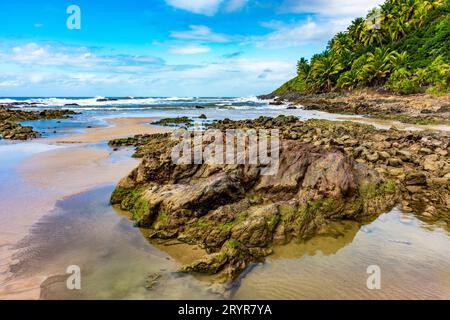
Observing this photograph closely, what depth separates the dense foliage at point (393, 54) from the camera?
51.2 metres

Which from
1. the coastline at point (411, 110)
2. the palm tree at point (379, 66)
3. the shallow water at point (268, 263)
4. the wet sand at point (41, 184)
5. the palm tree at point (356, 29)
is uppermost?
the palm tree at point (356, 29)

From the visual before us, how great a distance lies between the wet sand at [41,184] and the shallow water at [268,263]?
1.01 ft

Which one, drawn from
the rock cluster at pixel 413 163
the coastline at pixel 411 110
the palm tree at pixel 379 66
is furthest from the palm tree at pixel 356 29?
the rock cluster at pixel 413 163

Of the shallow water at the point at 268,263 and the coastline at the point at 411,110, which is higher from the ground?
the coastline at the point at 411,110

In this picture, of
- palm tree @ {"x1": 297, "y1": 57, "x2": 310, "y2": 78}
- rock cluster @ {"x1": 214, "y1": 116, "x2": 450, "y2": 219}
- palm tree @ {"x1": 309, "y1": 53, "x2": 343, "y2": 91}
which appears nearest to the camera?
rock cluster @ {"x1": 214, "y1": 116, "x2": 450, "y2": 219}

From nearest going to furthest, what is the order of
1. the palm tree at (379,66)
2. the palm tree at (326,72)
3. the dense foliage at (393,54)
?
the dense foliage at (393,54), the palm tree at (379,66), the palm tree at (326,72)

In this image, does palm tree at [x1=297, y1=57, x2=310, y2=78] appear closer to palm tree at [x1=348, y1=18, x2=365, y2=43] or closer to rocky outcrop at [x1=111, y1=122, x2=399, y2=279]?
palm tree at [x1=348, y1=18, x2=365, y2=43]

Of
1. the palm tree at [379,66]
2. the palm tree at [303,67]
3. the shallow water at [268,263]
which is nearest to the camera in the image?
the shallow water at [268,263]

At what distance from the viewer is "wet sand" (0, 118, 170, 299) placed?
6.16 m

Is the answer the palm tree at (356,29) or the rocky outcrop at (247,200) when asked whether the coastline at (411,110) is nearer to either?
the rocky outcrop at (247,200)

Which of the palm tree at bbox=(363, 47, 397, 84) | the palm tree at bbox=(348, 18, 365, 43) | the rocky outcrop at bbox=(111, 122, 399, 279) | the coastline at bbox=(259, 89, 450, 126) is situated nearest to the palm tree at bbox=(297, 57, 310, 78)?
the palm tree at bbox=(348, 18, 365, 43)

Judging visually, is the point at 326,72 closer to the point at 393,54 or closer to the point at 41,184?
the point at 393,54

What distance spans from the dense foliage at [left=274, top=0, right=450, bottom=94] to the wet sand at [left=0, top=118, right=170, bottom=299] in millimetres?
43509
